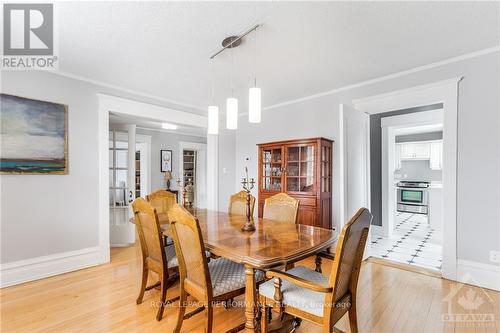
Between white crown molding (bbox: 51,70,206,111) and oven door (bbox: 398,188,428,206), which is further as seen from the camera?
oven door (bbox: 398,188,428,206)

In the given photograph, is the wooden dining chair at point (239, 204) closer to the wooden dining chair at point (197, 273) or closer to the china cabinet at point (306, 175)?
the china cabinet at point (306, 175)

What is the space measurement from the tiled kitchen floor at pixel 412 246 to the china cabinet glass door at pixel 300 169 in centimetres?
138

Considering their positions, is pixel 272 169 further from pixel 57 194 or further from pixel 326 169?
pixel 57 194

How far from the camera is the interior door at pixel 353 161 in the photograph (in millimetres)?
2904

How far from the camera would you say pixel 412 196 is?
6.45 m

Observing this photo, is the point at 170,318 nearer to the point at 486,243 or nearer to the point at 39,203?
the point at 39,203

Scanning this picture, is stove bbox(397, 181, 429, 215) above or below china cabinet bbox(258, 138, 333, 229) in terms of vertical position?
below

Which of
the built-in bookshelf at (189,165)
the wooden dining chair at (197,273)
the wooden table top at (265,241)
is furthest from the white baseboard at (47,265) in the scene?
the built-in bookshelf at (189,165)

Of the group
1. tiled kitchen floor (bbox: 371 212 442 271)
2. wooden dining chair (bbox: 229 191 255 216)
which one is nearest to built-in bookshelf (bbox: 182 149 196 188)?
wooden dining chair (bbox: 229 191 255 216)

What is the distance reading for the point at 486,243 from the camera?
2443mm

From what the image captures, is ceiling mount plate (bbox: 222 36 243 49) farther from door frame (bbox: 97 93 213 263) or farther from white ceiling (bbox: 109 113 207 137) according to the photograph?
white ceiling (bbox: 109 113 207 137)

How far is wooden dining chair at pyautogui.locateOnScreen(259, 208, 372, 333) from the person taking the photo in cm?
127

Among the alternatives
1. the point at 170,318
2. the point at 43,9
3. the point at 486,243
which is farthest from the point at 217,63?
the point at 486,243

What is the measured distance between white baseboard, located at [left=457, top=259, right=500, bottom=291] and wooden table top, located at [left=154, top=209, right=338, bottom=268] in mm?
1784
